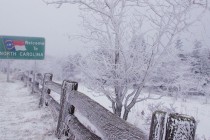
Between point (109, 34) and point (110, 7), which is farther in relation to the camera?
point (109, 34)

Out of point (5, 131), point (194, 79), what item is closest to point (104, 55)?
point (194, 79)

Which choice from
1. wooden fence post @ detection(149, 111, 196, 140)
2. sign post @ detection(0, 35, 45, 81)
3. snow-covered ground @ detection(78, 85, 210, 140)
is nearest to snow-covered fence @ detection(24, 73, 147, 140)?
snow-covered ground @ detection(78, 85, 210, 140)

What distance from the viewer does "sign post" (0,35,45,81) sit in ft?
63.6

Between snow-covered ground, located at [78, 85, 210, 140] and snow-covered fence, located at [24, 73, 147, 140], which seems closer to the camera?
snow-covered fence, located at [24, 73, 147, 140]

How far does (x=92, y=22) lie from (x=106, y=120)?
14.7 ft

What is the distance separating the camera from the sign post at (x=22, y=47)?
63.6ft

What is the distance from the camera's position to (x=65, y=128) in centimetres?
447

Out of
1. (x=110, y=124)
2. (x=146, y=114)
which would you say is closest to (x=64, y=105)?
(x=110, y=124)

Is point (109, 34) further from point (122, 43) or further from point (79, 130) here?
point (79, 130)

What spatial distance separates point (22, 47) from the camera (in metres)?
20.2

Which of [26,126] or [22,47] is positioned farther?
[22,47]

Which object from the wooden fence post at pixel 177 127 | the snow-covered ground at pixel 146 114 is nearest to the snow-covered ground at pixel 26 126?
the snow-covered ground at pixel 146 114

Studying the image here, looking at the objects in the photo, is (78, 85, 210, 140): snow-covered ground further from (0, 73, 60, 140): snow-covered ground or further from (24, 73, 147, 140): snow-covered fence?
(0, 73, 60, 140): snow-covered ground

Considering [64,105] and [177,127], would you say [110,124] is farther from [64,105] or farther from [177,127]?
[64,105]
